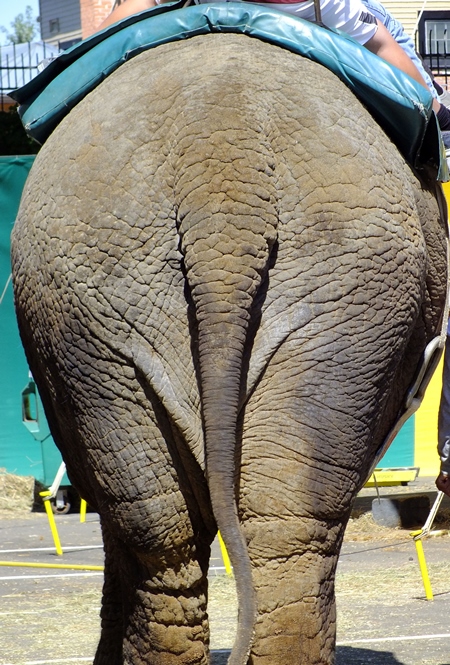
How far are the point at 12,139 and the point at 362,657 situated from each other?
433 inches

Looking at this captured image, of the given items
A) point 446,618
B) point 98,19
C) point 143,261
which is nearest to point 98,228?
point 143,261

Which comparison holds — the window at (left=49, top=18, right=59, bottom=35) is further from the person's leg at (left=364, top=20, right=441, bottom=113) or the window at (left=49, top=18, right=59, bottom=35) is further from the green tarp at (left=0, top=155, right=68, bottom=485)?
the person's leg at (left=364, top=20, right=441, bottom=113)

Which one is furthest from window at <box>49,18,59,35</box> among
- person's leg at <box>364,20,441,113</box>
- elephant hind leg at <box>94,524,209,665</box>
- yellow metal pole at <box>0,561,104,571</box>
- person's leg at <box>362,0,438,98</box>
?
elephant hind leg at <box>94,524,209,665</box>

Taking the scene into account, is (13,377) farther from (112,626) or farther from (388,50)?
(388,50)

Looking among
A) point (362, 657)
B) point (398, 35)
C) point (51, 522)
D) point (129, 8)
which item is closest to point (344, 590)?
point (362, 657)

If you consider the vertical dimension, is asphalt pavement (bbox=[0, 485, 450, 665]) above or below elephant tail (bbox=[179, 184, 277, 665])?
below

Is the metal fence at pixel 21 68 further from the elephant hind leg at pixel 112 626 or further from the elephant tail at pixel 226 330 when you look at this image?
the elephant hind leg at pixel 112 626

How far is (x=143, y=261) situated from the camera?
2.73 meters

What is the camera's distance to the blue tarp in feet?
10.0

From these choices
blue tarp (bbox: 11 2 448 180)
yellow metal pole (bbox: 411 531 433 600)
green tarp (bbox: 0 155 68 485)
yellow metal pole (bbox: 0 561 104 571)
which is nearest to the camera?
blue tarp (bbox: 11 2 448 180)

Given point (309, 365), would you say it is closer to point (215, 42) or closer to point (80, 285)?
point (80, 285)

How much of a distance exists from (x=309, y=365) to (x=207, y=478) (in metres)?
0.36

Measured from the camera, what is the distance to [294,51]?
3062mm

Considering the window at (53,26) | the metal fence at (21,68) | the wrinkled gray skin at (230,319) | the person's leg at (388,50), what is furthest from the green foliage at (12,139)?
the window at (53,26)
